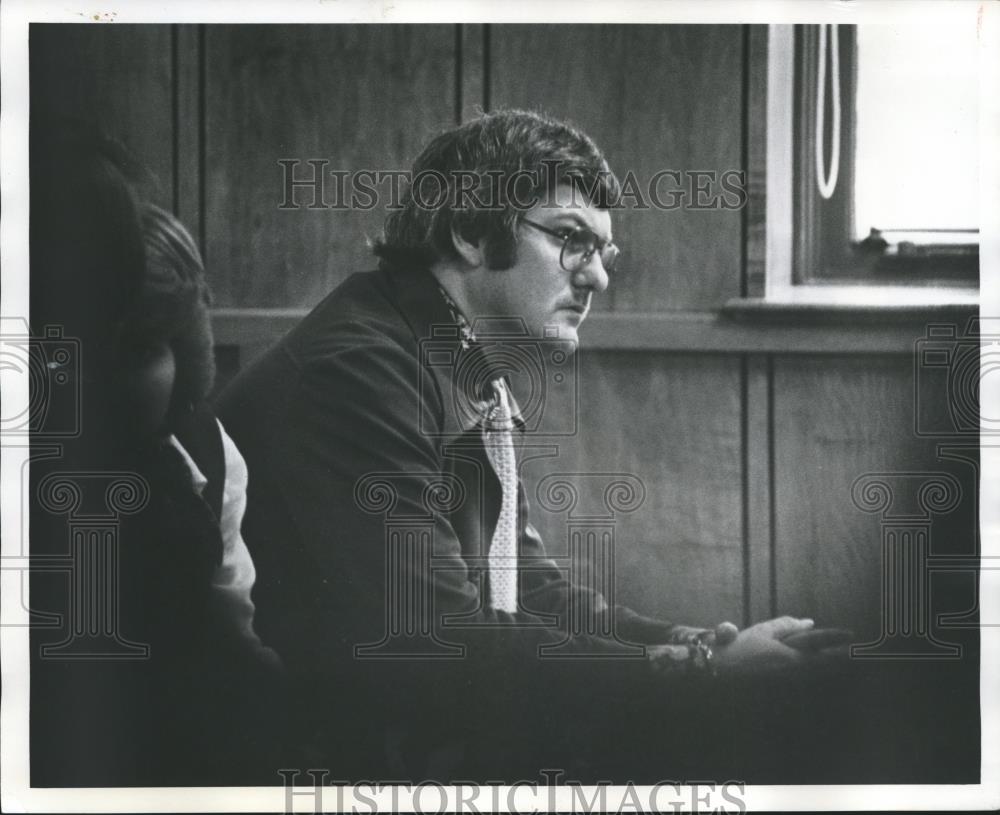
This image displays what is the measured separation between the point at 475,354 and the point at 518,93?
387mm

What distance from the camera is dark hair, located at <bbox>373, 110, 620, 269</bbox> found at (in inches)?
63.7

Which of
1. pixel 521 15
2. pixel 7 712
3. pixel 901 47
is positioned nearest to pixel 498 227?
pixel 521 15

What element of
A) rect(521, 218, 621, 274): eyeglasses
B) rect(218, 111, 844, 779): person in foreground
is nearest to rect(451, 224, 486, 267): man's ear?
rect(218, 111, 844, 779): person in foreground

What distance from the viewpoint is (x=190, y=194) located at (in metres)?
1.61

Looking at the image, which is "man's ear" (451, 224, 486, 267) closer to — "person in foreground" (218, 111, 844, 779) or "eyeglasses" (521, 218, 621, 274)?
"person in foreground" (218, 111, 844, 779)

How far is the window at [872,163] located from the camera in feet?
5.36

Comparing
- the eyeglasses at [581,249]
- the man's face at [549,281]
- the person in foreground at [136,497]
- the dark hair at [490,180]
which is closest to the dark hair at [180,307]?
the person in foreground at [136,497]

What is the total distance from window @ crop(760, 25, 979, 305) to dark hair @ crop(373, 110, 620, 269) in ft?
0.92

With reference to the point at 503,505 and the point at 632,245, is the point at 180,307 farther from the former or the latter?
the point at 632,245

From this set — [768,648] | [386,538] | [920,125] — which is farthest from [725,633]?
[920,125]

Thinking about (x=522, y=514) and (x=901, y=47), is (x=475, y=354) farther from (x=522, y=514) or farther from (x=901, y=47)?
(x=901, y=47)

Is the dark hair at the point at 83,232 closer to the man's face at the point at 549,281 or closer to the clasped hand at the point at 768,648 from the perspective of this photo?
the man's face at the point at 549,281

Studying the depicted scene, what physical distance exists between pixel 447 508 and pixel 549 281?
0.36 m

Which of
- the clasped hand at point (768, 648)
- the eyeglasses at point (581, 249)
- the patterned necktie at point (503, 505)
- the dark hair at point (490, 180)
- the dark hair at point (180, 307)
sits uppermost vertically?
the dark hair at point (490, 180)
